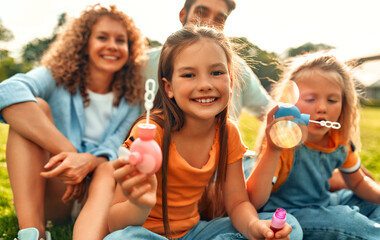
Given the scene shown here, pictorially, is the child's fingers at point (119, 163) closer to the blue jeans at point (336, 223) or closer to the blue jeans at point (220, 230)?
the blue jeans at point (220, 230)

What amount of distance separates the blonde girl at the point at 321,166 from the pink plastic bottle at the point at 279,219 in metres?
0.38

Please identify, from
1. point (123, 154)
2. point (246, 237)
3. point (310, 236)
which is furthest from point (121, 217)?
point (310, 236)

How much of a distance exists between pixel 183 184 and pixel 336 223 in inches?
35.9

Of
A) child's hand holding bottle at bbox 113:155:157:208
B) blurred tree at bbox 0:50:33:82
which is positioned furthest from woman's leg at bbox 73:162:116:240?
blurred tree at bbox 0:50:33:82

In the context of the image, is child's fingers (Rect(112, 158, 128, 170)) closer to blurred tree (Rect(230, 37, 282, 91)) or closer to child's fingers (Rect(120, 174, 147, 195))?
child's fingers (Rect(120, 174, 147, 195))

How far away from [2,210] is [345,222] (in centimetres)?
222

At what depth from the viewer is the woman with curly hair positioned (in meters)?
1.93

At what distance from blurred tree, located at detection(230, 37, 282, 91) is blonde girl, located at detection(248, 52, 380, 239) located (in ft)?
0.32

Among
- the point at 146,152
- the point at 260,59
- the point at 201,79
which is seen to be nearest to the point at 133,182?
the point at 146,152

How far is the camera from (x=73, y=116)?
245cm

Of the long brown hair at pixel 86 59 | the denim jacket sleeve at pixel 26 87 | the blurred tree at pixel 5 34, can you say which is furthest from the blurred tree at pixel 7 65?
the denim jacket sleeve at pixel 26 87

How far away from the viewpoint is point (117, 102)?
2590 millimetres

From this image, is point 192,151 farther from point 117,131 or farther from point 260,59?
point 117,131

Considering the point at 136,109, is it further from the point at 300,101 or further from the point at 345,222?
the point at 345,222
